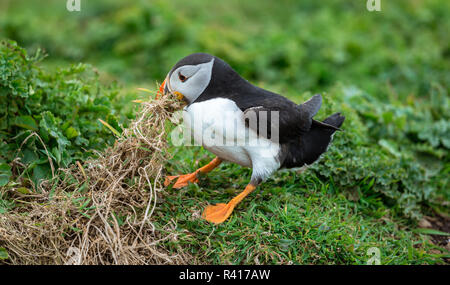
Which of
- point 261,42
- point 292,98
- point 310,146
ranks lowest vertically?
point 261,42

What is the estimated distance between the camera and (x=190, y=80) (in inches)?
136

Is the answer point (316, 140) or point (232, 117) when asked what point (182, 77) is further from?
point (316, 140)

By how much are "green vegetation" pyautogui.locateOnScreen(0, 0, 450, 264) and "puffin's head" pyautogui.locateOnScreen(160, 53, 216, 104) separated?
571mm

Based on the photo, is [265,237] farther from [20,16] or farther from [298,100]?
[20,16]

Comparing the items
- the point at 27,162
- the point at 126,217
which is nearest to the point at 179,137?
the point at 126,217

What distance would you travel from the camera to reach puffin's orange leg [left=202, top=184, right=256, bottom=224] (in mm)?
3480

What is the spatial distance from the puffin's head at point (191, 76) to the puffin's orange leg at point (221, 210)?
824 millimetres

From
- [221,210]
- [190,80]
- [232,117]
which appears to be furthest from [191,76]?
[221,210]

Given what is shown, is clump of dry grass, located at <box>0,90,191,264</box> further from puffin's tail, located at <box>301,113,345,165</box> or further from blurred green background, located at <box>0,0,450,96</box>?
blurred green background, located at <box>0,0,450,96</box>

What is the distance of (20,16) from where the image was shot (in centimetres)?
841

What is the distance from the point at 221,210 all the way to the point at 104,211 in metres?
0.87

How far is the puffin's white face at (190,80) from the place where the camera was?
343 centimetres

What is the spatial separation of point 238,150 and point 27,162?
1.70m
